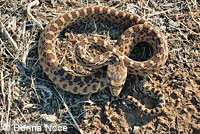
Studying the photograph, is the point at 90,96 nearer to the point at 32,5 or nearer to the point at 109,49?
the point at 109,49

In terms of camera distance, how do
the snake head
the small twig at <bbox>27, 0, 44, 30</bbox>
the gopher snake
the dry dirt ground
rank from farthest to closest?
the small twig at <bbox>27, 0, 44, 30</bbox> < the gopher snake < the dry dirt ground < the snake head

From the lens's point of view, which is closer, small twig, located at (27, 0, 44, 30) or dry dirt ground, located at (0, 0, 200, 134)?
dry dirt ground, located at (0, 0, 200, 134)

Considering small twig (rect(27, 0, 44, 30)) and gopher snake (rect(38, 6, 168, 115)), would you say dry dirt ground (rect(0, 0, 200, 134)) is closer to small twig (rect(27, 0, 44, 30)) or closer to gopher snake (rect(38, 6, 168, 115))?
small twig (rect(27, 0, 44, 30))

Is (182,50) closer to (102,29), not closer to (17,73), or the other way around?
(102,29)

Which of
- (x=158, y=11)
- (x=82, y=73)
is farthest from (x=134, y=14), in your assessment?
(x=82, y=73)

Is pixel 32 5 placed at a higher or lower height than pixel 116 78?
higher

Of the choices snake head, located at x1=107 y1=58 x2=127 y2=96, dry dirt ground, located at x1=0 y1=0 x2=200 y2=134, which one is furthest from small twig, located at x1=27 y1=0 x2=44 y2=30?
snake head, located at x1=107 y1=58 x2=127 y2=96

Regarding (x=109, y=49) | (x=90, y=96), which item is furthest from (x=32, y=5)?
(x=90, y=96)

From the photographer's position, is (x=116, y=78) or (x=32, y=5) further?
(x=32, y=5)
